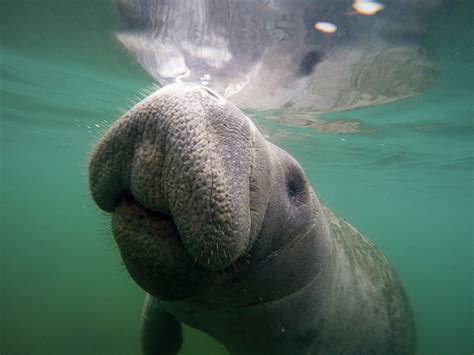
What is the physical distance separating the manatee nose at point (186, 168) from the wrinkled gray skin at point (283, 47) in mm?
5321

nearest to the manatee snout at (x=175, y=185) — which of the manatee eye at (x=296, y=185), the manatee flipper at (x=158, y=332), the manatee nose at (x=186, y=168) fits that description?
the manatee nose at (x=186, y=168)

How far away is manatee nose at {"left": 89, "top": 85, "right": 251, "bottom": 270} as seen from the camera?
1.70 m

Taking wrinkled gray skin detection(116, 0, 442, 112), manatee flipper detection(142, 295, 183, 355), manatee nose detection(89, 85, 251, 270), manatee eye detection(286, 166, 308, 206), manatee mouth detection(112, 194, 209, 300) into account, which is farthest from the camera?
wrinkled gray skin detection(116, 0, 442, 112)

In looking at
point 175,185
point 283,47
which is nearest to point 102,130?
point 175,185

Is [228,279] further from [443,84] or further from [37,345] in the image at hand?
[37,345]

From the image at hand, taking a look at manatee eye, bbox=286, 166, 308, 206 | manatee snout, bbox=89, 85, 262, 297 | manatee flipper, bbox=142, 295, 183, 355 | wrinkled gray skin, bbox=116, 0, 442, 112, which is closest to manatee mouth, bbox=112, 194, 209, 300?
manatee snout, bbox=89, 85, 262, 297

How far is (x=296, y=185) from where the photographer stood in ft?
9.28

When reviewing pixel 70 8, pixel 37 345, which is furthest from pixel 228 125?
pixel 37 345

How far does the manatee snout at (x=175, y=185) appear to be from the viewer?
5.60 ft

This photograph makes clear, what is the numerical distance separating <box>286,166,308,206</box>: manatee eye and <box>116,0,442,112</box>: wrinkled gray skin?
15.3ft

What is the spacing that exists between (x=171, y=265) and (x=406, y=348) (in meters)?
4.04

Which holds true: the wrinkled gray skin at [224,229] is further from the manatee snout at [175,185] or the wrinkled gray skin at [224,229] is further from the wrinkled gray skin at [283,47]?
the wrinkled gray skin at [283,47]

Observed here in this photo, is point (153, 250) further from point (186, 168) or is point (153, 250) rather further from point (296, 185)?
point (296, 185)

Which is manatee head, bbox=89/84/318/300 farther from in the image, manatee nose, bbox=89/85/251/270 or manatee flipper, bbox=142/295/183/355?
manatee flipper, bbox=142/295/183/355
